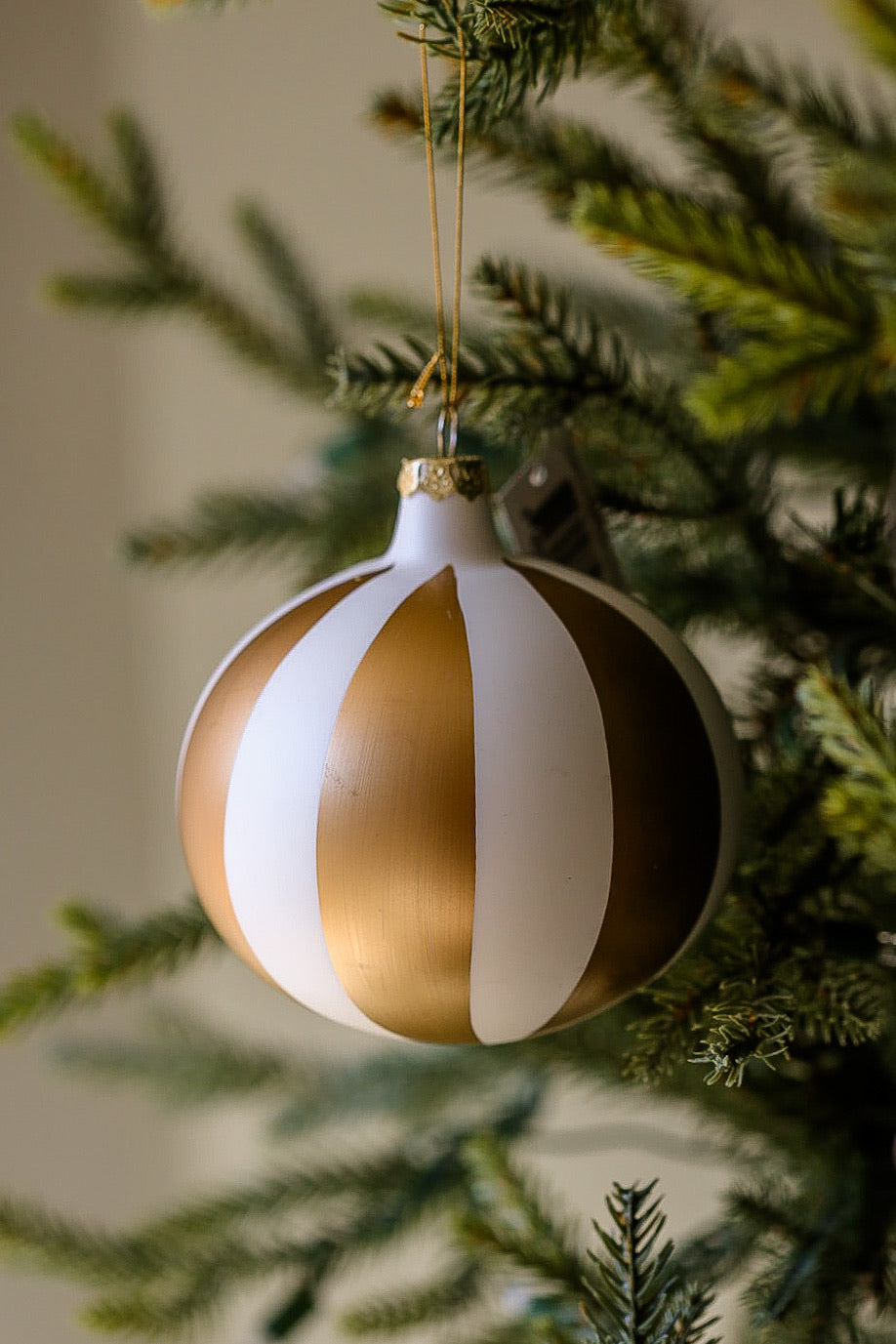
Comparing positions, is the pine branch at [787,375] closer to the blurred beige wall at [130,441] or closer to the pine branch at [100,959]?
the pine branch at [100,959]

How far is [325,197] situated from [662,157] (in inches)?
13.4

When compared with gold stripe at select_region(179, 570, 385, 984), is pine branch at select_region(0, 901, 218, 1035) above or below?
below

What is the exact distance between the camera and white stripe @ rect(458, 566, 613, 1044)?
0.30m

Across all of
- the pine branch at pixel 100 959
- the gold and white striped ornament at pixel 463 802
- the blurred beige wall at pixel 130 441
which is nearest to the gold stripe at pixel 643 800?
the gold and white striped ornament at pixel 463 802

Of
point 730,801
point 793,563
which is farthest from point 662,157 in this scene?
point 730,801

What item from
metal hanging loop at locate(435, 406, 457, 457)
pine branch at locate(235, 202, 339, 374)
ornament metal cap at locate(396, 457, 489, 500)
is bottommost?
ornament metal cap at locate(396, 457, 489, 500)

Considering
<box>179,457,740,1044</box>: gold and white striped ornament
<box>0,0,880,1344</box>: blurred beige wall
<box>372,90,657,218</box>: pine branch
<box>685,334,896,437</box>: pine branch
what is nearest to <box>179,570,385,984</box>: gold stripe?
<box>179,457,740,1044</box>: gold and white striped ornament

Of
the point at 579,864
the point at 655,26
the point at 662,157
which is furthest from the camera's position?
the point at 662,157

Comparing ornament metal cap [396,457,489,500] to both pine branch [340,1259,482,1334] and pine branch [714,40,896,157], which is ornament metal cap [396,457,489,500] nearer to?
pine branch [714,40,896,157]

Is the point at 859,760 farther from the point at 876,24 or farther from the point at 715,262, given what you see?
the point at 876,24

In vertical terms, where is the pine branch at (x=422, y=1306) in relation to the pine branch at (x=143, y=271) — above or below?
below

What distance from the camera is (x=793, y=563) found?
48 centimetres

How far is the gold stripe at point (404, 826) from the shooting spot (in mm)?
304

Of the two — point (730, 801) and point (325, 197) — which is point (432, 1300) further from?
point (325, 197)
